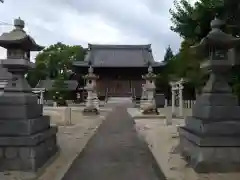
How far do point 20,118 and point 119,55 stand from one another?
55720 millimetres

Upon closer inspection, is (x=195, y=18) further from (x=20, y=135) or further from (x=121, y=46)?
(x=121, y=46)

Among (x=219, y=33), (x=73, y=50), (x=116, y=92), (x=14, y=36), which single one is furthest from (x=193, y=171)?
(x=73, y=50)

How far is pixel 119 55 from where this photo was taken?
6331cm

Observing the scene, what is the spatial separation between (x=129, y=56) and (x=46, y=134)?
2143 inches

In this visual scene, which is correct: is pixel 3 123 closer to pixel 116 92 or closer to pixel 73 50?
pixel 116 92

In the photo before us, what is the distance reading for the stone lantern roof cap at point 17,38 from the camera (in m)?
8.46

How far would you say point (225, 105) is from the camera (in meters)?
8.05

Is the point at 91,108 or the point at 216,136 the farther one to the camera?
the point at 91,108

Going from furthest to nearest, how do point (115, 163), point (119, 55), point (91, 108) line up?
point (119, 55), point (91, 108), point (115, 163)

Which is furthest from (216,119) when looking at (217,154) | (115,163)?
(115,163)

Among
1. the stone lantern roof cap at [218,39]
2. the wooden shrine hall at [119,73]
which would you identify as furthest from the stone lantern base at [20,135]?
the wooden shrine hall at [119,73]

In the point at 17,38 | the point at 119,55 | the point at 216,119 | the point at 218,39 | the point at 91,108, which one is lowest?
the point at 91,108

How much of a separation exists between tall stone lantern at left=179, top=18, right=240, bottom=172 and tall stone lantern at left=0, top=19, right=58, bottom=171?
132 inches

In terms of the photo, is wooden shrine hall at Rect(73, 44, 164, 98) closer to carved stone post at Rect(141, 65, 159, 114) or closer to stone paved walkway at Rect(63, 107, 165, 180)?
carved stone post at Rect(141, 65, 159, 114)
